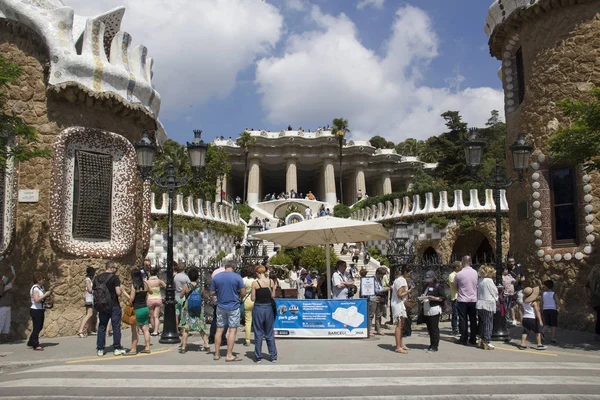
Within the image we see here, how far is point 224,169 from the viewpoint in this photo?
42938mm

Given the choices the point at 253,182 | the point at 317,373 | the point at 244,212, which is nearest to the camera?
the point at 317,373

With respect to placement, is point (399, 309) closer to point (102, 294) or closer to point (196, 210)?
point (102, 294)

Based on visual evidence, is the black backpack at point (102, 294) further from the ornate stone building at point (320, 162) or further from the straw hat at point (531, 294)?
the ornate stone building at point (320, 162)

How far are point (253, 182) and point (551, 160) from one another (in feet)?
156

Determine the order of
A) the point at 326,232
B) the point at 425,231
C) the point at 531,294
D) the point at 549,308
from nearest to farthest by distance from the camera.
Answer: the point at 531,294 < the point at 549,308 < the point at 326,232 < the point at 425,231

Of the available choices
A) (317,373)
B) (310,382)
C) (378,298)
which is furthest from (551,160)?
(310,382)

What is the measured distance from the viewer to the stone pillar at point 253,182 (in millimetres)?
58906

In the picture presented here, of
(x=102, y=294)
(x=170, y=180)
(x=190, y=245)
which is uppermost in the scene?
(x=170, y=180)

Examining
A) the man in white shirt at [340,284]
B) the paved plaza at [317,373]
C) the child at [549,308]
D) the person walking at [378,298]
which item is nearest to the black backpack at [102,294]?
the paved plaza at [317,373]

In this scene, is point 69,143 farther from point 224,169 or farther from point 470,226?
point 224,169

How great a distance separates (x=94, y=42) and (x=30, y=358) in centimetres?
723

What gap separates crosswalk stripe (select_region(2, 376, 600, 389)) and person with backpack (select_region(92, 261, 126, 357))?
1.89m

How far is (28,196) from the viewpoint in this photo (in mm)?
11797

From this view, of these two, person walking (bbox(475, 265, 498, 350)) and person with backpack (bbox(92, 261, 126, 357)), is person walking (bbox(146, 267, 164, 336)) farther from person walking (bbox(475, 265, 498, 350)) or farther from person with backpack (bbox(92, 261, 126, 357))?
person walking (bbox(475, 265, 498, 350))
